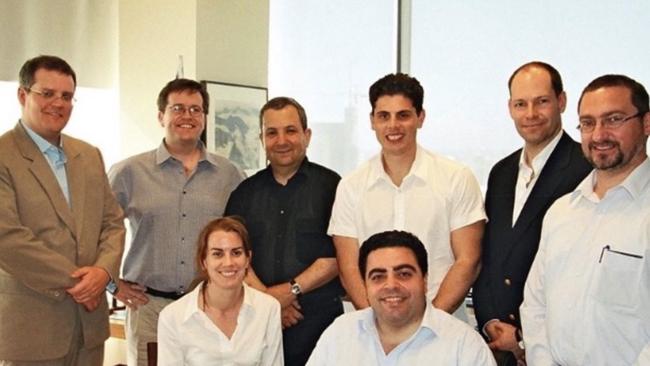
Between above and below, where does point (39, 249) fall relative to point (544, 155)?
below

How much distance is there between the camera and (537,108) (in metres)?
2.92

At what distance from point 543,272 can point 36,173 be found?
198 cm

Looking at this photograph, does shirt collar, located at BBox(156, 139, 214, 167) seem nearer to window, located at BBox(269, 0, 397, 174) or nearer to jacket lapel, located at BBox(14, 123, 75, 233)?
jacket lapel, located at BBox(14, 123, 75, 233)

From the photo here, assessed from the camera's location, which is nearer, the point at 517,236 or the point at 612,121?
the point at 612,121

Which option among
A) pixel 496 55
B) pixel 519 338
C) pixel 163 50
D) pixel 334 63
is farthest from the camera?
pixel 334 63

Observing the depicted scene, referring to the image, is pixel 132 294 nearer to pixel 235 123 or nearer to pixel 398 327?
pixel 398 327

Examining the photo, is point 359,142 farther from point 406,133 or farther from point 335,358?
point 335,358

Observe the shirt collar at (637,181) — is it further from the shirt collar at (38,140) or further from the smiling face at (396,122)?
the shirt collar at (38,140)

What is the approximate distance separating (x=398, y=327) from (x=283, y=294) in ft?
2.54

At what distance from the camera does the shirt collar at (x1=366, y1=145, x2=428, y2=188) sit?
306 cm

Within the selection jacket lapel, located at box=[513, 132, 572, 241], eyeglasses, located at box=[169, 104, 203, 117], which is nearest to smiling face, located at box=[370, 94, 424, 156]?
jacket lapel, located at box=[513, 132, 572, 241]

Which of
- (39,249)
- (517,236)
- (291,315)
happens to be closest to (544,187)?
(517,236)

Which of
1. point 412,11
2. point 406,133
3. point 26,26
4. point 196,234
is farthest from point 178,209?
point 412,11

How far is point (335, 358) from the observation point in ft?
8.52
